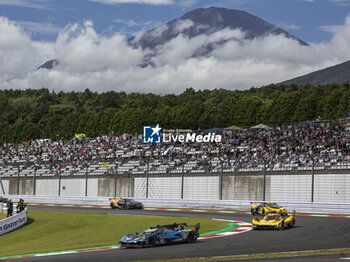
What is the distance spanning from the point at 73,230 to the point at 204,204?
1316 centimetres

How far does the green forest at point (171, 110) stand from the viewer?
75.9 m

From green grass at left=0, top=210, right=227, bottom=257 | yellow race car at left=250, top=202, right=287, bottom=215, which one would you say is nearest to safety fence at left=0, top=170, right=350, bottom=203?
yellow race car at left=250, top=202, right=287, bottom=215

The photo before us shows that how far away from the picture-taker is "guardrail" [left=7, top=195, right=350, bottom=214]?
31844mm

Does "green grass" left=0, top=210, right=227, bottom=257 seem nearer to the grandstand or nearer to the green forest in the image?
the grandstand

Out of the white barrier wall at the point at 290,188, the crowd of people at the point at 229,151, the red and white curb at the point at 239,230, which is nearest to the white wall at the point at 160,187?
the crowd of people at the point at 229,151

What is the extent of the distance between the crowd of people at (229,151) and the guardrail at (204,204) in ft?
10.8

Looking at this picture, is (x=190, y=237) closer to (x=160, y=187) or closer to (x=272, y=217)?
(x=272, y=217)

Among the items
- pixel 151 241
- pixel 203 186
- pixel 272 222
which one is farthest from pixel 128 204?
pixel 151 241

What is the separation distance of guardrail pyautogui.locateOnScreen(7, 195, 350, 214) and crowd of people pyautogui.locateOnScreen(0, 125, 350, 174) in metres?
3.31

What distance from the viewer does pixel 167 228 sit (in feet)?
63.2

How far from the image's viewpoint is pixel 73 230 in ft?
89.0

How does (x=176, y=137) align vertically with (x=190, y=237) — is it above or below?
above

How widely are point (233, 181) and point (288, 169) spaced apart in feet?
15.7

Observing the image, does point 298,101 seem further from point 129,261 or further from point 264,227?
point 129,261
